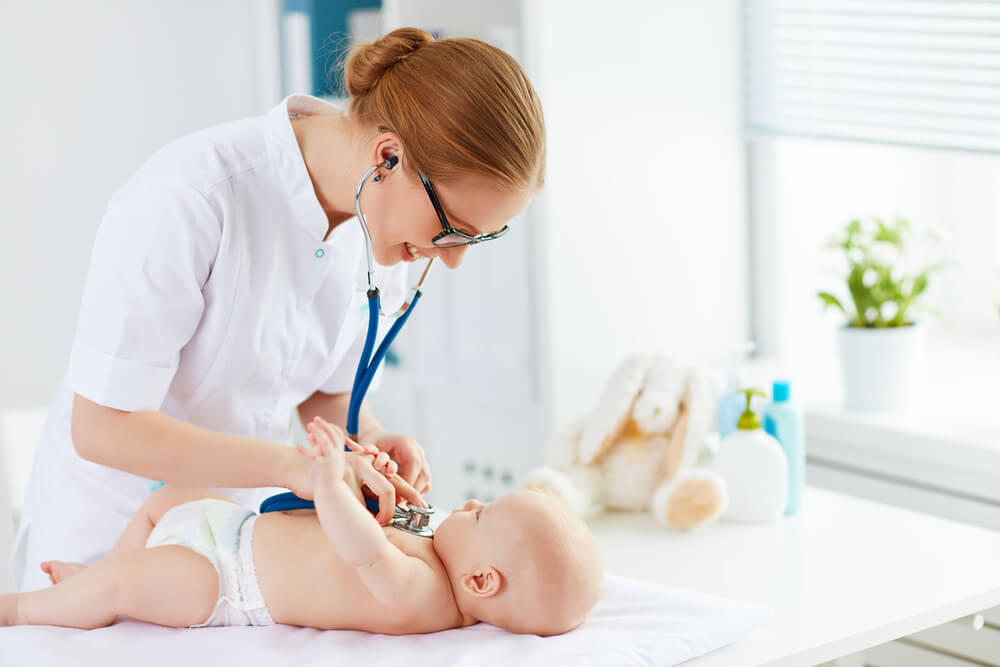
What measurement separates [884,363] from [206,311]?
140cm

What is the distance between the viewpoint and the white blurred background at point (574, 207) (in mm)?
2355

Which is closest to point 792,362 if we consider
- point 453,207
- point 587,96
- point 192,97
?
point 587,96

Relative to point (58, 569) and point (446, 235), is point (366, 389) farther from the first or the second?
point (58, 569)

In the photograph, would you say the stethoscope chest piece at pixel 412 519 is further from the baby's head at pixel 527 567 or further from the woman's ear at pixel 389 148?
the woman's ear at pixel 389 148

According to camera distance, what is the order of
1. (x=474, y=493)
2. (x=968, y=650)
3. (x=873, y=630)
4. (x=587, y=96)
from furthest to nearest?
(x=474, y=493)
(x=587, y=96)
(x=968, y=650)
(x=873, y=630)

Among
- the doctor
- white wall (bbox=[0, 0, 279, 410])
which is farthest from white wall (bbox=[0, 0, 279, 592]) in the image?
the doctor

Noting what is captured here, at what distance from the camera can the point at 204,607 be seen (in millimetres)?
1313

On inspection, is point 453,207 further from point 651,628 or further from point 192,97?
point 192,97

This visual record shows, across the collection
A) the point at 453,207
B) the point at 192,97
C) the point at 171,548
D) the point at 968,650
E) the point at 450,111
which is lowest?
the point at 968,650

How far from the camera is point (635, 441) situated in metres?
1.93

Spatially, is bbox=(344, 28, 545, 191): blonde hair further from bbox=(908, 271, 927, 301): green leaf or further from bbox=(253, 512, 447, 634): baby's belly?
bbox=(908, 271, 927, 301): green leaf

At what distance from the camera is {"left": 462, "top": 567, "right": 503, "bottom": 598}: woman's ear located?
1307 millimetres

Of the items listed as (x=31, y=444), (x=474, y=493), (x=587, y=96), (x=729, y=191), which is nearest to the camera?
(x=31, y=444)

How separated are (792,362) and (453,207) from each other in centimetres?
157
